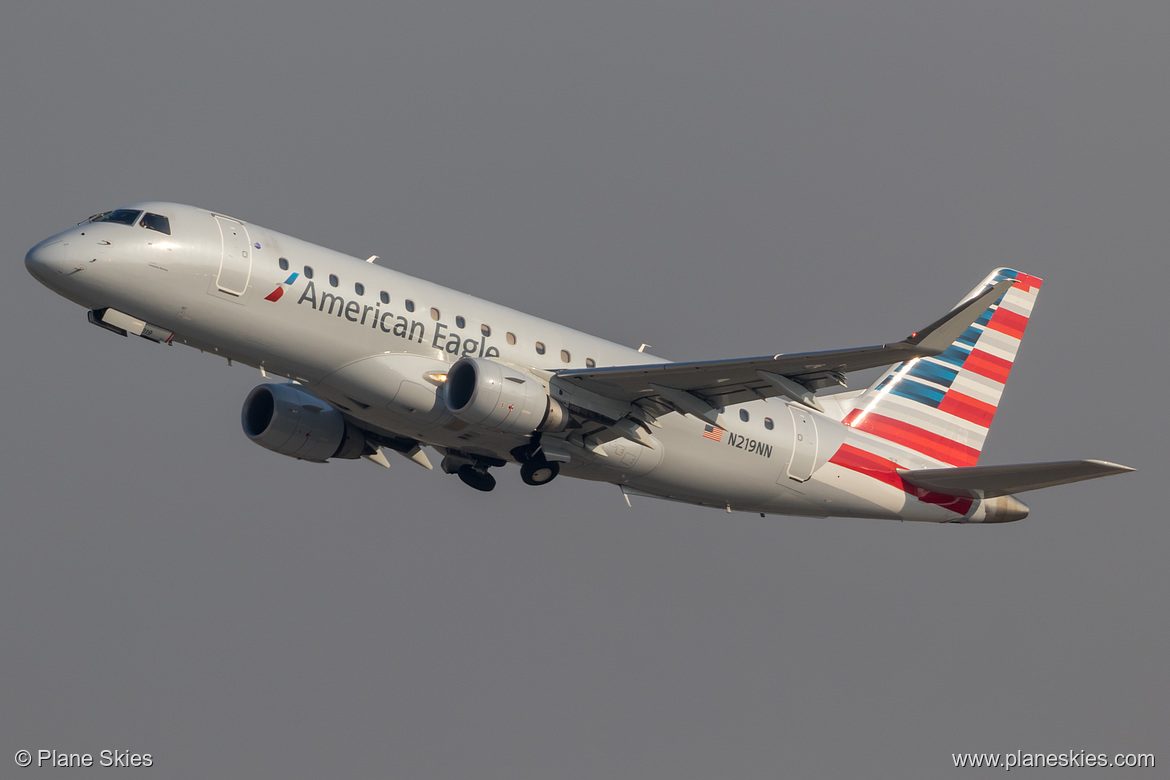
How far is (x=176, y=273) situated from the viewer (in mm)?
29766

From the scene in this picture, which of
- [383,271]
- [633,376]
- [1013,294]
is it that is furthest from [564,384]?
[1013,294]

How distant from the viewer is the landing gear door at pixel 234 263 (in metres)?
30.1

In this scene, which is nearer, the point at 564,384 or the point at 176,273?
the point at 176,273

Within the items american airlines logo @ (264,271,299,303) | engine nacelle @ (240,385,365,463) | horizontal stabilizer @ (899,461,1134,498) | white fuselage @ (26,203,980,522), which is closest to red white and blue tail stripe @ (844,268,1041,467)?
horizontal stabilizer @ (899,461,1134,498)

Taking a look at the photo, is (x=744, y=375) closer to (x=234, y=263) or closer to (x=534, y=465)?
(x=534, y=465)

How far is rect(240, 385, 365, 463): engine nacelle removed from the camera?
35656mm

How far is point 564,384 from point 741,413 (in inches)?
227

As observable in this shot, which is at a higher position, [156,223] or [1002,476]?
[156,223]

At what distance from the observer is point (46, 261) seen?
28.9 metres

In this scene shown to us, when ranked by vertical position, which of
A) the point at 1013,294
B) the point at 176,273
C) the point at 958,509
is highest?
the point at 1013,294

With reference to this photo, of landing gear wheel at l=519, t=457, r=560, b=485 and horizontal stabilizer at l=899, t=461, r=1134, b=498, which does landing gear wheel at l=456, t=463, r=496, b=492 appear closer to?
landing gear wheel at l=519, t=457, r=560, b=485

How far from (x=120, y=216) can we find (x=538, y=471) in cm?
1175

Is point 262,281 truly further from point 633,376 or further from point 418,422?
point 633,376

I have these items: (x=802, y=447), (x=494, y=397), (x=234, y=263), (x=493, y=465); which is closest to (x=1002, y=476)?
(x=802, y=447)
